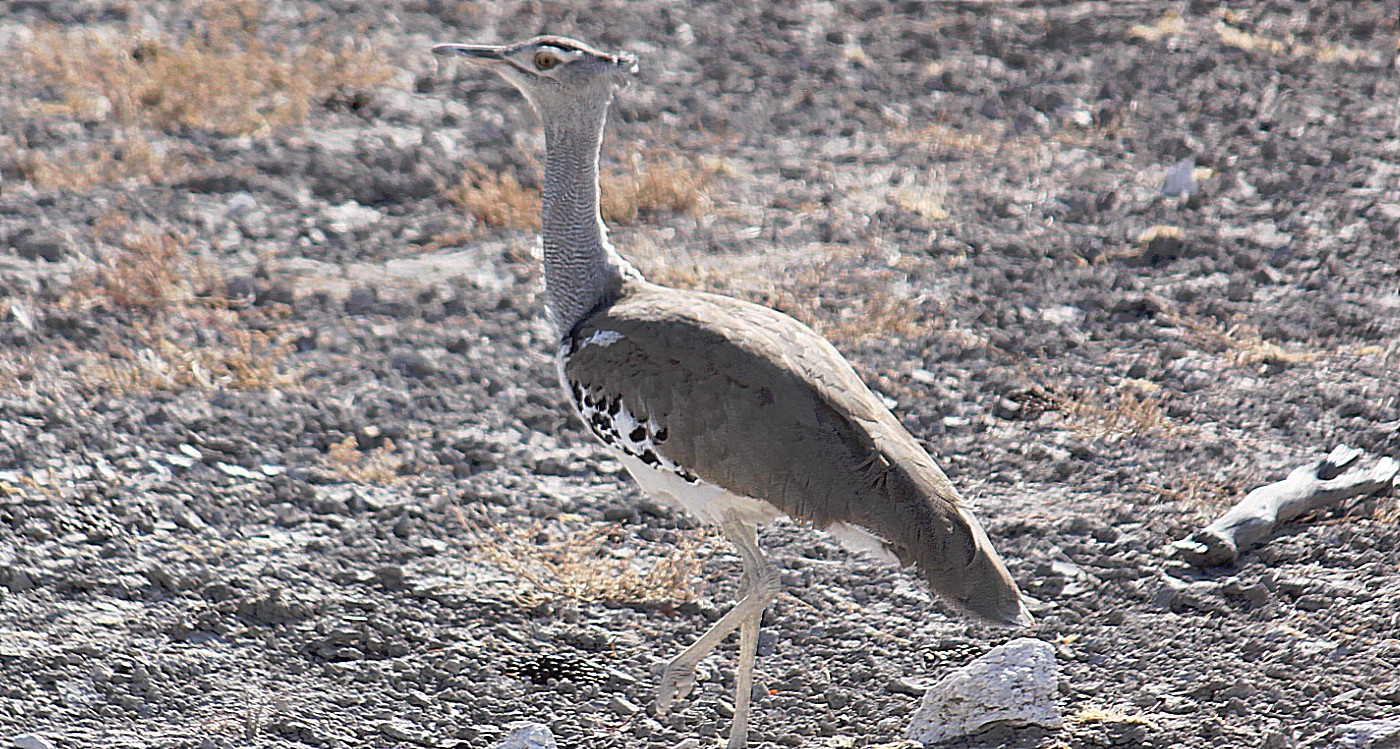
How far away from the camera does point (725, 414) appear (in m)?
3.89

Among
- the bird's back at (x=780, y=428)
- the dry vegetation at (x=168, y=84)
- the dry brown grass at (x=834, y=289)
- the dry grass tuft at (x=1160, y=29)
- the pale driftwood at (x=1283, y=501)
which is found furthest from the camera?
the dry grass tuft at (x=1160, y=29)

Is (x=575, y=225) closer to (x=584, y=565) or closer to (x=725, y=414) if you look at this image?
(x=725, y=414)

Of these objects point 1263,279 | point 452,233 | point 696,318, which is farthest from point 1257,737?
point 452,233

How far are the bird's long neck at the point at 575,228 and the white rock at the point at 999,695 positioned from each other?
4.80ft

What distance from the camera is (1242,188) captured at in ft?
24.5

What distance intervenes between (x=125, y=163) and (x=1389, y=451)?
5.91 meters

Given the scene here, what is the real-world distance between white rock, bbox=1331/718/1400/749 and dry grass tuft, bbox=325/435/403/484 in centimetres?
303

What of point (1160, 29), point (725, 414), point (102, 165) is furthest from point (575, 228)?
→ point (1160, 29)

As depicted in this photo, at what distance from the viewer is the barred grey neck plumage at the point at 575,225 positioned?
14.7 feet

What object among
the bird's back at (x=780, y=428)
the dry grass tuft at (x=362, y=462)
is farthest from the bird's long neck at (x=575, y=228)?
the dry grass tuft at (x=362, y=462)

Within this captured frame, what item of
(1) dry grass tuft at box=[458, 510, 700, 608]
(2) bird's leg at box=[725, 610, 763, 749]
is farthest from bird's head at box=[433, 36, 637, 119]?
(2) bird's leg at box=[725, 610, 763, 749]

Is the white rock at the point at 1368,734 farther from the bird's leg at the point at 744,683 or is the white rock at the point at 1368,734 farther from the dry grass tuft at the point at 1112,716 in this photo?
the bird's leg at the point at 744,683

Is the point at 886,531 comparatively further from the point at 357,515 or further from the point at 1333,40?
the point at 1333,40

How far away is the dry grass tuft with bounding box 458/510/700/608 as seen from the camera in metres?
4.67
